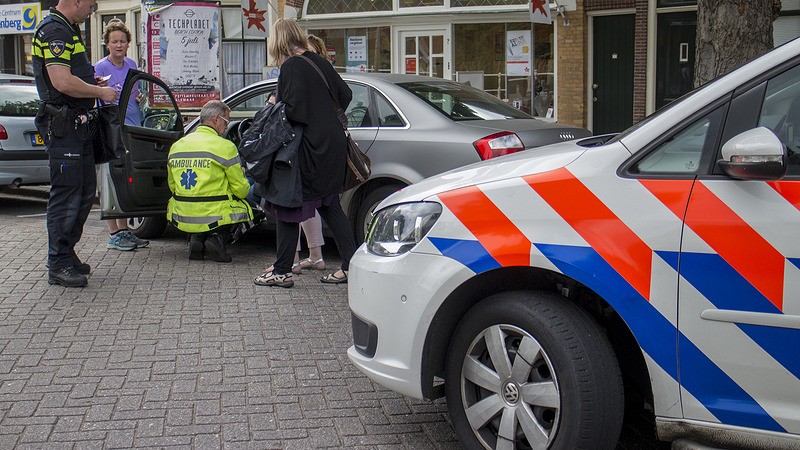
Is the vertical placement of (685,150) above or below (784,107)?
below

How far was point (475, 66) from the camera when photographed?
646 inches

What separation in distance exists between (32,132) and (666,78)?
9.70 meters

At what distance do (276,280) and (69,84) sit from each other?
80.4 inches

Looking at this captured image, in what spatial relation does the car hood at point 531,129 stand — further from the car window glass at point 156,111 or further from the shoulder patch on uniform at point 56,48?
the shoulder patch on uniform at point 56,48

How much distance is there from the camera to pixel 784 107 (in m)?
2.81

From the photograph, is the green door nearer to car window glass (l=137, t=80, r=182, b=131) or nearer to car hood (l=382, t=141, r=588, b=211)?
car window glass (l=137, t=80, r=182, b=131)

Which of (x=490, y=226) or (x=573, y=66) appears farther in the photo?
(x=573, y=66)

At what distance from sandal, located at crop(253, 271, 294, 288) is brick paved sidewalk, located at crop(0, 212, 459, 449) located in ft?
0.16

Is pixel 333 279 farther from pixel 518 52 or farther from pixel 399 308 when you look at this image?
pixel 518 52

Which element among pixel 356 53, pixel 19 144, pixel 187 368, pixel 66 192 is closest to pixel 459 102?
pixel 66 192

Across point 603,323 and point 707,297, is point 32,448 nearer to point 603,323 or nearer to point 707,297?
point 603,323

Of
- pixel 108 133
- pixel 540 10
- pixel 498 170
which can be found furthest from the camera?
pixel 540 10

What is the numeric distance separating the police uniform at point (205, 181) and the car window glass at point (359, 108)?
1.03 meters

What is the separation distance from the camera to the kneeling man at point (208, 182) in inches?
280
